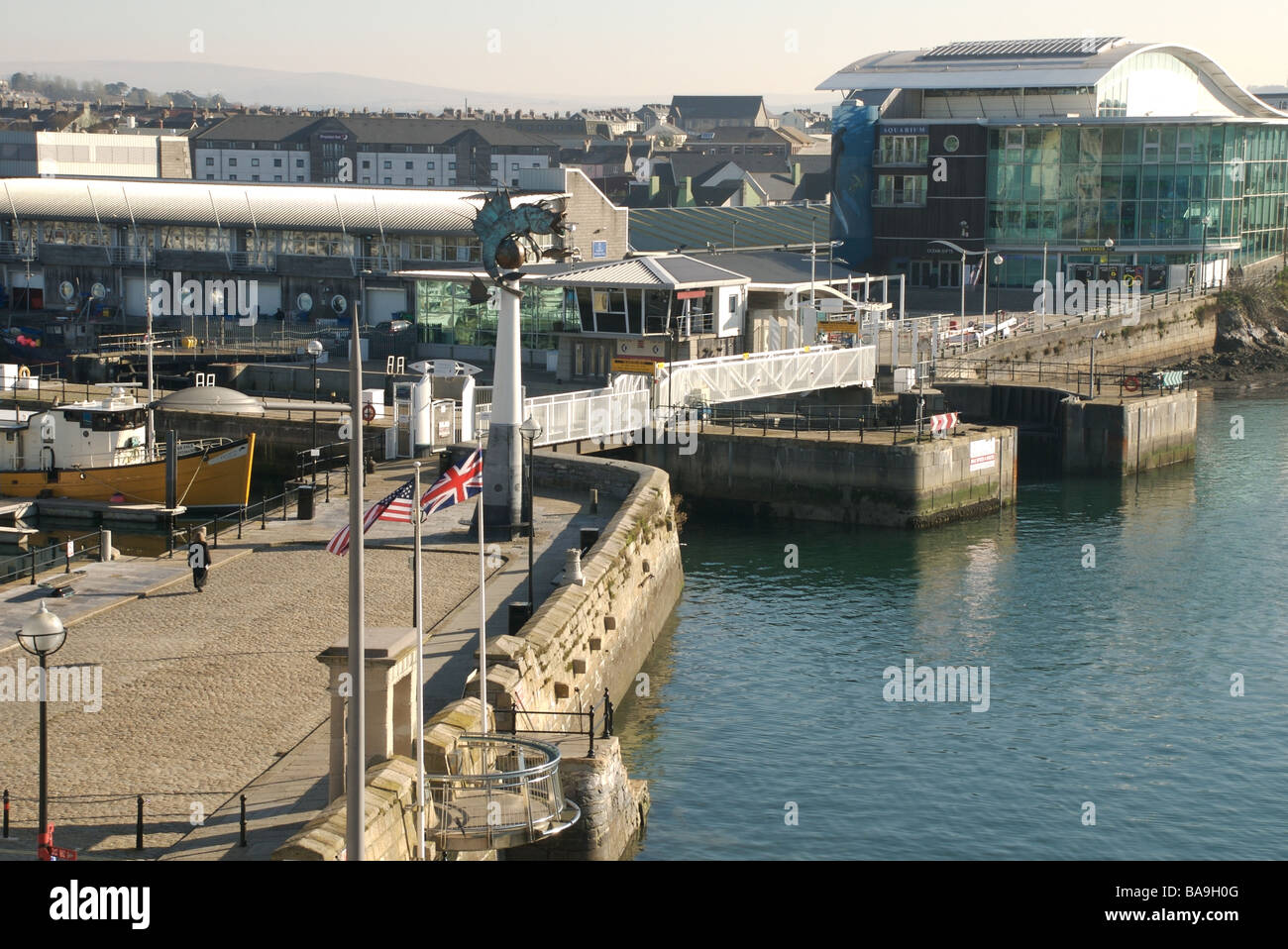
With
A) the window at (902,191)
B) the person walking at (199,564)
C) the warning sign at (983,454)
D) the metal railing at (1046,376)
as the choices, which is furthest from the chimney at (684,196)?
the person walking at (199,564)

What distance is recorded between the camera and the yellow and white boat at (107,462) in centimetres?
5012

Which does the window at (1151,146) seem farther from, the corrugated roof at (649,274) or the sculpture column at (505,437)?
the sculpture column at (505,437)

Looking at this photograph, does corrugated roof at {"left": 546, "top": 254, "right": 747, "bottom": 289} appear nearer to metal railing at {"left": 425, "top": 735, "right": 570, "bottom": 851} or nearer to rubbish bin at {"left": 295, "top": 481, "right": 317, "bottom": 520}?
Answer: rubbish bin at {"left": 295, "top": 481, "right": 317, "bottom": 520}

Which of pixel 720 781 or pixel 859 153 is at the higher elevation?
pixel 859 153

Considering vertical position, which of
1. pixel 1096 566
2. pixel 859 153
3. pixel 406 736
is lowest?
pixel 1096 566

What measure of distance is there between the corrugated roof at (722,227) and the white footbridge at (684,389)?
33785mm

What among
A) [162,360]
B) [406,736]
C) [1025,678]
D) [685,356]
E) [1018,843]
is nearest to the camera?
[406,736]

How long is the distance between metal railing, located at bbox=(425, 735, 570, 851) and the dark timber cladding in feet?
264

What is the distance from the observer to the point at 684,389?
59.9m

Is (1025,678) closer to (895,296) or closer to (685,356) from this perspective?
(685,356)

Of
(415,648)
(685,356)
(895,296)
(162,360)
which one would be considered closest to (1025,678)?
(415,648)

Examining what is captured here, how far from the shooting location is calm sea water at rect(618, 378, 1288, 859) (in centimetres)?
2939

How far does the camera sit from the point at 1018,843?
28.8 metres

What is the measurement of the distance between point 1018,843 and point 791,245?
76.8 m
